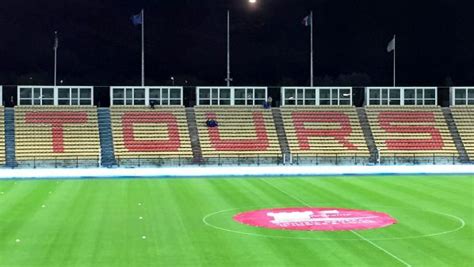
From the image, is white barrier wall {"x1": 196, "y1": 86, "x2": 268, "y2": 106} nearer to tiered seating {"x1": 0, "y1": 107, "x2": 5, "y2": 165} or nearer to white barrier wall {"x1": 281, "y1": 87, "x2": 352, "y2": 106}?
white barrier wall {"x1": 281, "y1": 87, "x2": 352, "y2": 106}

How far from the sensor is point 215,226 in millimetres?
21438

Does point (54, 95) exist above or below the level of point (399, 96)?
below

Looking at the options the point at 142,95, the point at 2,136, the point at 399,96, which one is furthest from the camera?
the point at 399,96

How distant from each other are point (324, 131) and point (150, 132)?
14064 mm

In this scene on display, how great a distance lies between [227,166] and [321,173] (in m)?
9.21

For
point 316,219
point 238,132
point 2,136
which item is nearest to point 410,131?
point 238,132

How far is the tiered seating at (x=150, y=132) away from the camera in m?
49.7

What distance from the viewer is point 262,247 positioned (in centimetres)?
1809

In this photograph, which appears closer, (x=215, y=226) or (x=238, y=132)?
(x=215, y=226)

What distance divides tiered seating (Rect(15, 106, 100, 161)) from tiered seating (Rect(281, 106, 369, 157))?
15.7 metres

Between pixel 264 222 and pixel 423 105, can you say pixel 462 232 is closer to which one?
pixel 264 222

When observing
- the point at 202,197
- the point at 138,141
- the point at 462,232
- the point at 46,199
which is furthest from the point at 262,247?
the point at 138,141

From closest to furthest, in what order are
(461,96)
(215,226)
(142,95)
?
1. (215,226)
2. (142,95)
3. (461,96)

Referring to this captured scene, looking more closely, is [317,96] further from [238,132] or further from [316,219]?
[316,219]
